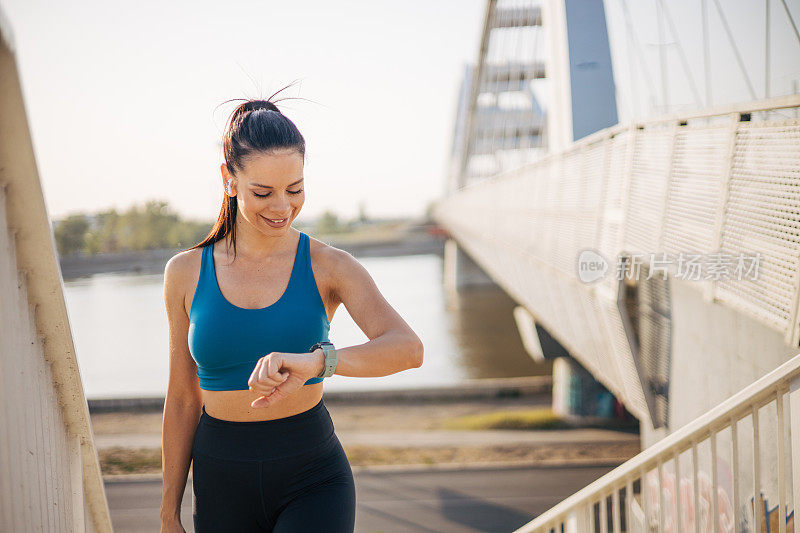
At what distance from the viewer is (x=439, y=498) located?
9992 millimetres

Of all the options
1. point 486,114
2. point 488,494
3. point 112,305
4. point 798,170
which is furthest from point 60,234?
point 798,170

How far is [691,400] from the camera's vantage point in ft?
16.6

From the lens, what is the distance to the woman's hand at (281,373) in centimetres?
136

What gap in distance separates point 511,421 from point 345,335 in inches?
528

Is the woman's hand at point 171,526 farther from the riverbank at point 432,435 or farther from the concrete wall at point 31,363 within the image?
the riverbank at point 432,435

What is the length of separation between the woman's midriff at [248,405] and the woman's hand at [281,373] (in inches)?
9.4

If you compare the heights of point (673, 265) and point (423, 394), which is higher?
point (673, 265)

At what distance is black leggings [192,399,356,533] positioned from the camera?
1668mm

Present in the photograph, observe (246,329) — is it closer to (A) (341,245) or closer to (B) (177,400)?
(B) (177,400)

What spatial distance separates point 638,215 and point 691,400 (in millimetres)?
1507

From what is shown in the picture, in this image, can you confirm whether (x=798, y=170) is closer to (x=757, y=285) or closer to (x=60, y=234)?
(x=757, y=285)

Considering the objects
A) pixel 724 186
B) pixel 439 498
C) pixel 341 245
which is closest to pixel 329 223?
pixel 341 245

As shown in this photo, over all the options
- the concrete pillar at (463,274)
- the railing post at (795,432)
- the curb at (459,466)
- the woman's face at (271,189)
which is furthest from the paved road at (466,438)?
the concrete pillar at (463,274)

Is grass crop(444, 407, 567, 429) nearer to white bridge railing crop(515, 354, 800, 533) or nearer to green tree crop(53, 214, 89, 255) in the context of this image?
white bridge railing crop(515, 354, 800, 533)
